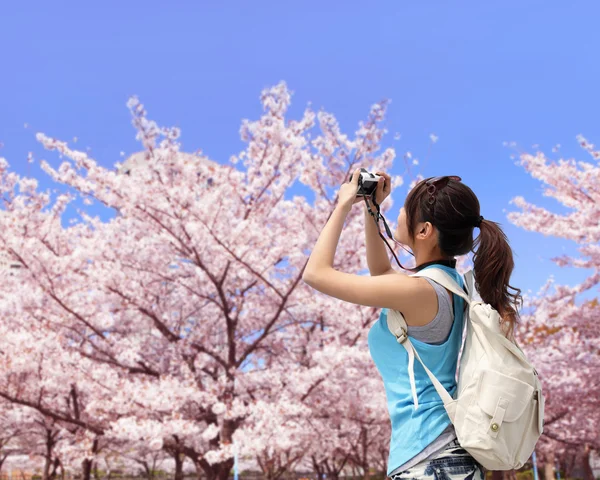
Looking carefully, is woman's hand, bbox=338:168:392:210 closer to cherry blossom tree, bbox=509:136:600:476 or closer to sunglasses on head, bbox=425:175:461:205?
sunglasses on head, bbox=425:175:461:205

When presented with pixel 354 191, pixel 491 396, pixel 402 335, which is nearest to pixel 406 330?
pixel 402 335

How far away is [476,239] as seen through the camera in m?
1.62

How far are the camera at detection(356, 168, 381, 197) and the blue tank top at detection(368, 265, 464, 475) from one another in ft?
1.11

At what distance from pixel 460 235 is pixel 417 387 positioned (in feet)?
1.41

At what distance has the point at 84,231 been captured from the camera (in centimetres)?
1171

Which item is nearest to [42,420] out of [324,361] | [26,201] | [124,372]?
→ [124,372]

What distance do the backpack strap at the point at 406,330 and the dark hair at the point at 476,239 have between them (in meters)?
0.07

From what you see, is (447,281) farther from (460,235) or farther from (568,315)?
(568,315)

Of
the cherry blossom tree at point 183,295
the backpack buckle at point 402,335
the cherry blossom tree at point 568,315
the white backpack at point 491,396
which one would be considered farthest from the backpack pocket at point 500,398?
the cherry blossom tree at point 568,315

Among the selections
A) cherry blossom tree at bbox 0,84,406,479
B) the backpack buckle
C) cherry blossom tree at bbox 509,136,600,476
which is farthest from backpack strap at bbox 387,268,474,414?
cherry blossom tree at bbox 509,136,600,476

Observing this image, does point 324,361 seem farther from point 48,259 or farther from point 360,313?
point 48,259

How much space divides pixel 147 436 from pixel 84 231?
549cm

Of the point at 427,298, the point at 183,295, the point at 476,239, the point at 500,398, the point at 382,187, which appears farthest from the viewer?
the point at 183,295

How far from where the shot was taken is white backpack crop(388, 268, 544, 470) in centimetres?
139
